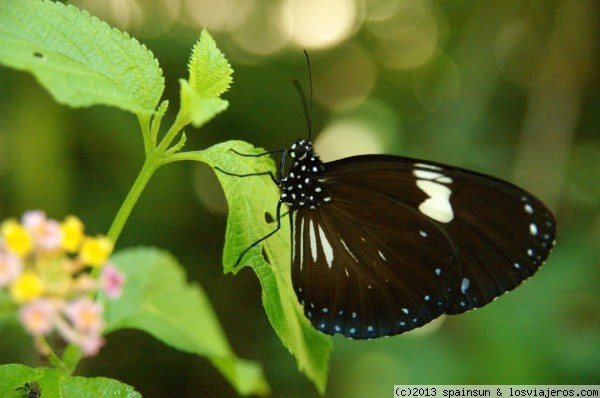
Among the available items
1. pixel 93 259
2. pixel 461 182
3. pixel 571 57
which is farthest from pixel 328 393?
pixel 93 259

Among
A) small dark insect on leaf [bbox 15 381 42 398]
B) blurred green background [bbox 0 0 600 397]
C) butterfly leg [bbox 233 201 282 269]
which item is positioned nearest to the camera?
small dark insect on leaf [bbox 15 381 42 398]

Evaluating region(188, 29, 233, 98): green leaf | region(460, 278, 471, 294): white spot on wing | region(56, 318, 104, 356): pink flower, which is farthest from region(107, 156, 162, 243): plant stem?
region(460, 278, 471, 294): white spot on wing

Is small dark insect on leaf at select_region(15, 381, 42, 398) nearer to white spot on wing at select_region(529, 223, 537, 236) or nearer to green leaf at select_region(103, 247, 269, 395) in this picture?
green leaf at select_region(103, 247, 269, 395)

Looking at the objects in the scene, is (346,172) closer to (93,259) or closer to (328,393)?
(93,259)

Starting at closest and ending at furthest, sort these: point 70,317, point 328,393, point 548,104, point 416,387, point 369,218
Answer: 1. point 70,317
2. point 369,218
3. point 416,387
4. point 328,393
5. point 548,104

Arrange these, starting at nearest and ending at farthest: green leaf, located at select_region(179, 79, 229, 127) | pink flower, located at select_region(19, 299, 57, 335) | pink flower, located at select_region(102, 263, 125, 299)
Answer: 1. pink flower, located at select_region(19, 299, 57, 335)
2. pink flower, located at select_region(102, 263, 125, 299)
3. green leaf, located at select_region(179, 79, 229, 127)
